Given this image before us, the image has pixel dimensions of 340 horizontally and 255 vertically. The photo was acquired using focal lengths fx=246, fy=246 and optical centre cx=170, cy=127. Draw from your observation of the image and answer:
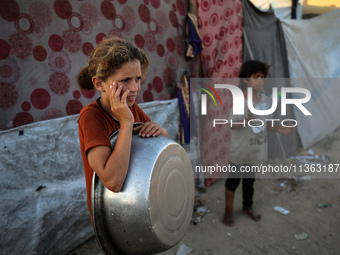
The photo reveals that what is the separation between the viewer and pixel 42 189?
208 cm

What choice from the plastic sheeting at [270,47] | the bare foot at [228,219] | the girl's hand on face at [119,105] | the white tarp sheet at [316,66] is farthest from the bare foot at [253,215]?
the white tarp sheet at [316,66]

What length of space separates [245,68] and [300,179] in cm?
223

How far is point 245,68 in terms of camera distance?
274 centimetres

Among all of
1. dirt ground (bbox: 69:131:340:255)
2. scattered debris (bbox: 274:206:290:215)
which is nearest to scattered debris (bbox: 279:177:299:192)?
dirt ground (bbox: 69:131:340:255)

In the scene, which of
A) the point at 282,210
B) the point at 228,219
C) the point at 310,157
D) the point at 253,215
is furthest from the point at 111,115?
the point at 310,157

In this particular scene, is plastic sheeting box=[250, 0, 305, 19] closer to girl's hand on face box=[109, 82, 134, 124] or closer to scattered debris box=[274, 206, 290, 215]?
scattered debris box=[274, 206, 290, 215]

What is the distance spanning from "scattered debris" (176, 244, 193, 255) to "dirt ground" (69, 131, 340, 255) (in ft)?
0.14

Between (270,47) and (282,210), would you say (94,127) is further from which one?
(270,47)

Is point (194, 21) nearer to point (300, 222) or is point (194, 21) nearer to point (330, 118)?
point (300, 222)

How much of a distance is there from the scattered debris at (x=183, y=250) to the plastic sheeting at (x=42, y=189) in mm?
962

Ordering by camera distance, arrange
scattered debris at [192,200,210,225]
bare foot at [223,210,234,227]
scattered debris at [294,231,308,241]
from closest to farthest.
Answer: scattered debris at [294,231,308,241], bare foot at [223,210,234,227], scattered debris at [192,200,210,225]

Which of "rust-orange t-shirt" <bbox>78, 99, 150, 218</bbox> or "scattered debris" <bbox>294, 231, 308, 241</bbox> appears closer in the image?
"rust-orange t-shirt" <bbox>78, 99, 150, 218</bbox>

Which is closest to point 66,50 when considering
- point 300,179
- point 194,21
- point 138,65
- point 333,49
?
point 138,65

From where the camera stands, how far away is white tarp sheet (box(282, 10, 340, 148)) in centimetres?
479
